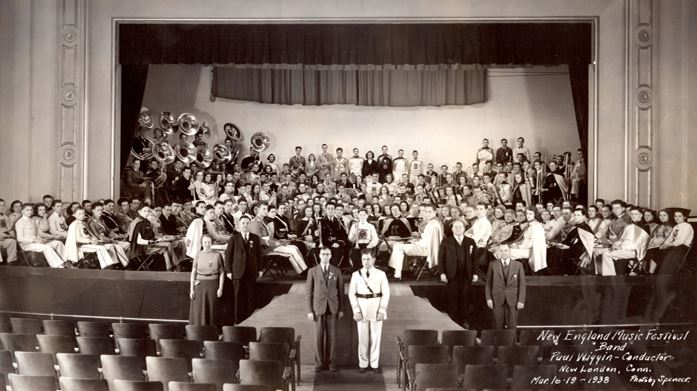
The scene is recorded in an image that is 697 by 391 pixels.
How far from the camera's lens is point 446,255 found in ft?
34.4

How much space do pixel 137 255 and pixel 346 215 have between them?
3.27m

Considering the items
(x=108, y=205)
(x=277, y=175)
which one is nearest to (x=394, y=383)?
(x=108, y=205)

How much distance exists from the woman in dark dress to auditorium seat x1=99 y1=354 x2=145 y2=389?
2641 mm

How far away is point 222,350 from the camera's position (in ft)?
23.8

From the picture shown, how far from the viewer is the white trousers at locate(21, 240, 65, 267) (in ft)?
35.7

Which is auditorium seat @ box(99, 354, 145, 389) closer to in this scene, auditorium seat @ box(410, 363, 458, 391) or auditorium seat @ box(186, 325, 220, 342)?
auditorium seat @ box(186, 325, 220, 342)

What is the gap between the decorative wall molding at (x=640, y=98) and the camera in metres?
12.0

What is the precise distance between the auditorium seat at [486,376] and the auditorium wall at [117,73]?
602 cm

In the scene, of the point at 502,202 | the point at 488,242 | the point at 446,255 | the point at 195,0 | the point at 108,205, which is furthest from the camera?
the point at 502,202

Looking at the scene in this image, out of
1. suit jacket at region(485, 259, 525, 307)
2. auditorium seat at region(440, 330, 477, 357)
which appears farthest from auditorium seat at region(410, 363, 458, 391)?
suit jacket at region(485, 259, 525, 307)

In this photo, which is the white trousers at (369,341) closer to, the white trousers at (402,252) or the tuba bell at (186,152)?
the white trousers at (402,252)

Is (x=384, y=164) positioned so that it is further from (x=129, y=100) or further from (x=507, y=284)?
(x=507, y=284)

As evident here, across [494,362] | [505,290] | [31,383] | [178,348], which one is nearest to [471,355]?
[494,362]

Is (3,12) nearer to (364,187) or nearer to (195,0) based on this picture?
(195,0)
